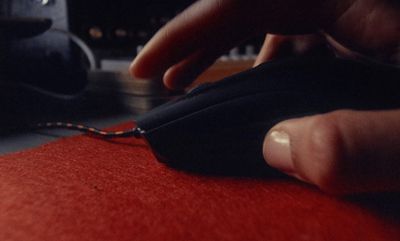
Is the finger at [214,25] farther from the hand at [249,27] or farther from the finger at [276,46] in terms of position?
the finger at [276,46]

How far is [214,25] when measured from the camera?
1.10 ft

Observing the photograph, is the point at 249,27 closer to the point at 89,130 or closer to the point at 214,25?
the point at 214,25

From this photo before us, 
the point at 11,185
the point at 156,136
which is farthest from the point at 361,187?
the point at 11,185

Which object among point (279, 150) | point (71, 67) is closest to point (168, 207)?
point (279, 150)

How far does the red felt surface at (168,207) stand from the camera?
0.28m

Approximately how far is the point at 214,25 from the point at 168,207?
0.15m

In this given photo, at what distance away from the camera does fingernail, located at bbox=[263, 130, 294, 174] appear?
317 millimetres

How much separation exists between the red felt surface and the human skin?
3 cm

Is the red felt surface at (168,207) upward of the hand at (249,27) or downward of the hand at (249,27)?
downward

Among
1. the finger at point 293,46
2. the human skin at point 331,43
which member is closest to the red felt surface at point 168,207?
the human skin at point 331,43

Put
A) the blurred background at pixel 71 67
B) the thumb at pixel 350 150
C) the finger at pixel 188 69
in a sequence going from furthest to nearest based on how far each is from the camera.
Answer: the blurred background at pixel 71 67 → the finger at pixel 188 69 → the thumb at pixel 350 150

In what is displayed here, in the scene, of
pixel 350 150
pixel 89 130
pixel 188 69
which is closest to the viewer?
pixel 350 150

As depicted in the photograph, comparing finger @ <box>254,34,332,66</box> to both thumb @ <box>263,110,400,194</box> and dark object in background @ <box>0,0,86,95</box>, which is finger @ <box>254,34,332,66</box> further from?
dark object in background @ <box>0,0,86,95</box>

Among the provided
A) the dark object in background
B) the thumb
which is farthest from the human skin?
the dark object in background
